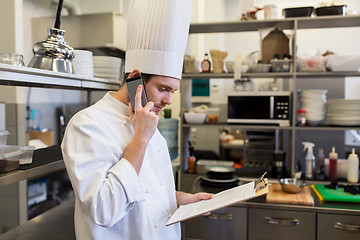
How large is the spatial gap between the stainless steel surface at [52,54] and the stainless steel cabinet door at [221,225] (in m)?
1.32

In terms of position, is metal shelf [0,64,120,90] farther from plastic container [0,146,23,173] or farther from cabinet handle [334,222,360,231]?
cabinet handle [334,222,360,231]

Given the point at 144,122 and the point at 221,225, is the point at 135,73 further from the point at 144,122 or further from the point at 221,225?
the point at 221,225

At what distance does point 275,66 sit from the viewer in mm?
2600

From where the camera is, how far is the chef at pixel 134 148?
1.02 meters

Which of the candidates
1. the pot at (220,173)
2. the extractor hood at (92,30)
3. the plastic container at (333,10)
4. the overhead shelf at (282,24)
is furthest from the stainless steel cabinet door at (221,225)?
the extractor hood at (92,30)

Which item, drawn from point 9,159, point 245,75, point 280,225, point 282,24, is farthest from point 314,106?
point 9,159

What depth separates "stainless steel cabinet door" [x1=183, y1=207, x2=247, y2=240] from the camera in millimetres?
2143

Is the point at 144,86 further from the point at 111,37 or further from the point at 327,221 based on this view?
the point at 111,37

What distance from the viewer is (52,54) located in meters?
1.55

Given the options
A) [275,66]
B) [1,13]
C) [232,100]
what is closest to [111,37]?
[1,13]

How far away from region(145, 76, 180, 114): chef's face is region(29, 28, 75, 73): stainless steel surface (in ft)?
1.81

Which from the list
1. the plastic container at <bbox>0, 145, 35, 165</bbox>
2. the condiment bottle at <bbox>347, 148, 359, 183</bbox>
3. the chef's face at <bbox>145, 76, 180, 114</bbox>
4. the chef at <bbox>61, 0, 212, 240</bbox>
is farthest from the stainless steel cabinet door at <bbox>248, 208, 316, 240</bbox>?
the plastic container at <bbox>0, 145, 35, 165</bbox>

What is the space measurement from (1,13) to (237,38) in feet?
10.5

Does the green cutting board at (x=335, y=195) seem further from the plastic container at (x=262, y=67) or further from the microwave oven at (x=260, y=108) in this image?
the plastic container at (x=262, y=67)
